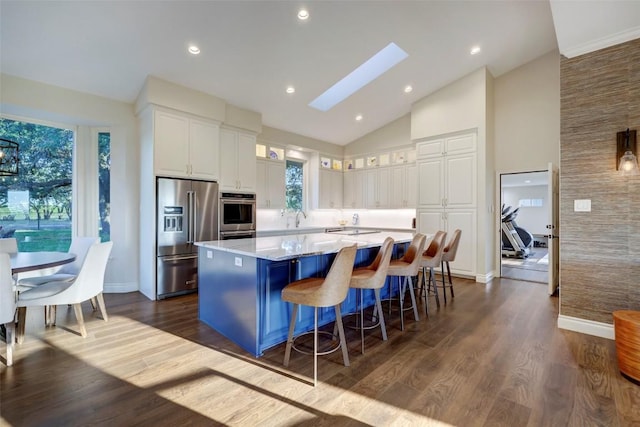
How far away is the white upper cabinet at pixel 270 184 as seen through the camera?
5926 mm

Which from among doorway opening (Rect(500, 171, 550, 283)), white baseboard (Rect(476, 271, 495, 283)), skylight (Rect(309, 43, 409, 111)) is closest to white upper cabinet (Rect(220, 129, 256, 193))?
skylight (Rect(309, 43, 409, 111))

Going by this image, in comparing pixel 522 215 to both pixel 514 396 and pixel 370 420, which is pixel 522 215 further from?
pixel 370 420

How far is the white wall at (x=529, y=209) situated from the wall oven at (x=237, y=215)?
7.93 m

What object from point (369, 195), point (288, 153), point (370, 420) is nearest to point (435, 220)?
point (369, 195)

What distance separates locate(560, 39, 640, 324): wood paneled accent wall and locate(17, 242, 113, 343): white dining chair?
187 inches

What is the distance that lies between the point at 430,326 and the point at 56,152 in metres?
5.55

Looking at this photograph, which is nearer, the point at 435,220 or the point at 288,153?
the point at 435,220

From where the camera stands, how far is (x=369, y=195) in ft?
23.5

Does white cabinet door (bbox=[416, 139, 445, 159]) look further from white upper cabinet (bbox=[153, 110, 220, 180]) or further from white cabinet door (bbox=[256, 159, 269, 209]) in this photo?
white upper cabinet (bbox=[153, 110, 220, 180])

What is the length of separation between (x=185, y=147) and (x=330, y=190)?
147 inches

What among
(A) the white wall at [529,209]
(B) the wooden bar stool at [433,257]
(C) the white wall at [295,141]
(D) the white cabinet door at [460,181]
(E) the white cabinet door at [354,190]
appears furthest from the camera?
(A) the white wall at [529,209]

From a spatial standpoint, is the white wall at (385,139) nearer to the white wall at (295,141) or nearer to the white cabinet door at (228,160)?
the white wall at (295,141)

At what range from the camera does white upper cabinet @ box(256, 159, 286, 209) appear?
5926 millimetres

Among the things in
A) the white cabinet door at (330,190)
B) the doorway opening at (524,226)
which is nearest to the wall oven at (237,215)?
the white cabinet door at (330,190)
